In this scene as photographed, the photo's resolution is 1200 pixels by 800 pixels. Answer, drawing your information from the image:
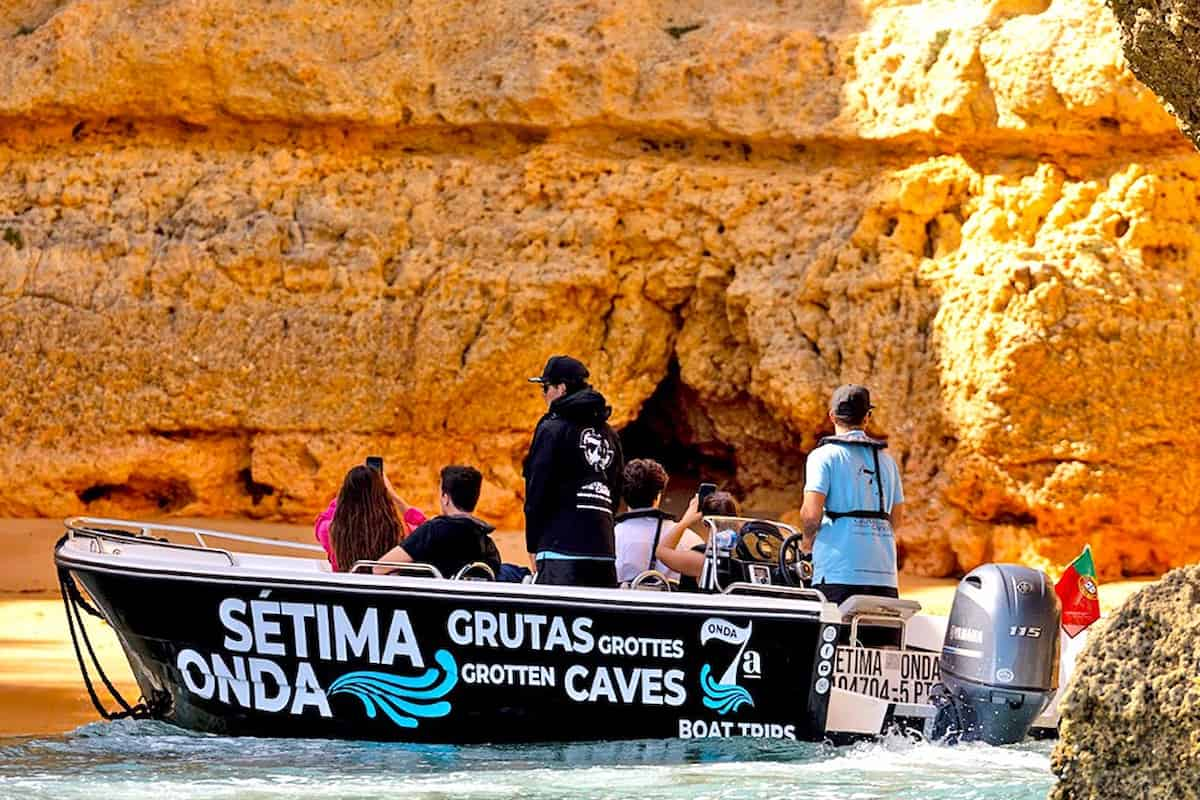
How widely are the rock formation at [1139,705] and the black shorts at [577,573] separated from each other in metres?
3.67

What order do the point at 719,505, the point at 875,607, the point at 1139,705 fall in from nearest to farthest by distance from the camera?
the point at 1139,705 < the point at 875,607 < the point at 719,505

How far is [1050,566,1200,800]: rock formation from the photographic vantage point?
348 cm

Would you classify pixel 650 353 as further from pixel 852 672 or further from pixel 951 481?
pixel 852 672

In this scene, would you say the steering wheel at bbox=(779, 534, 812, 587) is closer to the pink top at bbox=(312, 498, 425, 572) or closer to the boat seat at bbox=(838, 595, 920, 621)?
the boat seat at bbox=(838, 595, 920, 621)

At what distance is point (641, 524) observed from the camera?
8.08 metres

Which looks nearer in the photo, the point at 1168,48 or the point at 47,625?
the point at 1168,48

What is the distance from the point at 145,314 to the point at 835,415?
8520 mm

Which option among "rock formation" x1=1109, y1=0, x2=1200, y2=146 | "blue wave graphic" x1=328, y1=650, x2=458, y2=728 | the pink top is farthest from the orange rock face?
"rock formation" x1=1109, y1=0, x2=1200, y2=146

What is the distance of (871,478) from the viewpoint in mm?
7297

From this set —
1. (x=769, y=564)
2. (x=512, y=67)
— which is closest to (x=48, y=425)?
(x=512, y=67)

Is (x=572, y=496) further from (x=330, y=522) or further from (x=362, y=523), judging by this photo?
(x=330, y=522)

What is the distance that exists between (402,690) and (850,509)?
1987 mm

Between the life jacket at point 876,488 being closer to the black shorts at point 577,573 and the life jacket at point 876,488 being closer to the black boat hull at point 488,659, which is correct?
the black boat hull at point 488,659

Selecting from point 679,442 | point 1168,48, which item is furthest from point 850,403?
point 679,442
